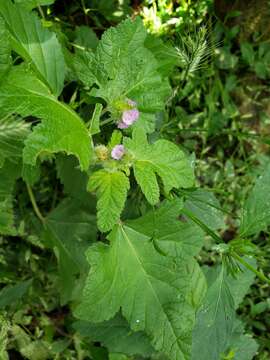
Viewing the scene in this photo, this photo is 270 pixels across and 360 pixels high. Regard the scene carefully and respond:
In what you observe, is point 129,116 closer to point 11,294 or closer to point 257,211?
point 257,211

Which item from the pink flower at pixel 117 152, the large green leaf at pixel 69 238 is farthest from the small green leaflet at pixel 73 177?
the pink flower at pixel 117 152

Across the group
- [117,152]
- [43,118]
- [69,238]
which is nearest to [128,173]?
[117,152]

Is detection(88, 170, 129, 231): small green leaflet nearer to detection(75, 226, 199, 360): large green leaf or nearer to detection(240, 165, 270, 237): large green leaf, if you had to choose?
detection(75, 226, 199, 360): large green leaf

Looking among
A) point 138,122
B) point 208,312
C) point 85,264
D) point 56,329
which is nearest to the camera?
point 138,122

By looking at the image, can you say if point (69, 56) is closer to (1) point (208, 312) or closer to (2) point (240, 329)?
(1) point (208, 312)

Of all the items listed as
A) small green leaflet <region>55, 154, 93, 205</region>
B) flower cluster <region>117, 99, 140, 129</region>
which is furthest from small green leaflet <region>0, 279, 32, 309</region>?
flower cluster <region>117, 99, 140, 129</region>

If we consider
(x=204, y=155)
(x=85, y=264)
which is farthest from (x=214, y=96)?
(x=85, y=264)

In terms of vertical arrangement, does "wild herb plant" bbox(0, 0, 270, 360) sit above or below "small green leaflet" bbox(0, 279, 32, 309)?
above
